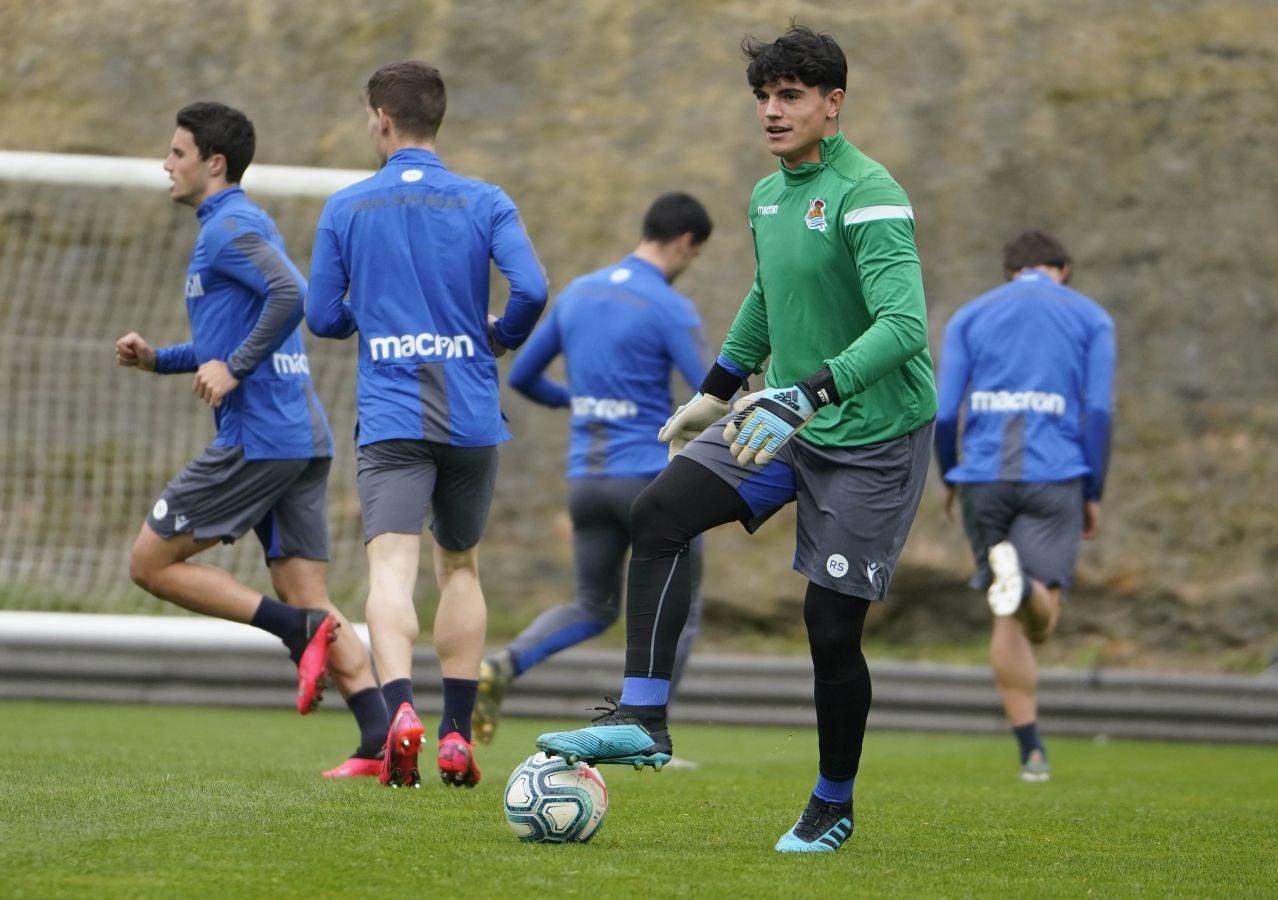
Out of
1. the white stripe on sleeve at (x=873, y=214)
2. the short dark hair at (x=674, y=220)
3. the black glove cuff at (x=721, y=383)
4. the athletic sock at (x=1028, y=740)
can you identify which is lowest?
the athletic sock at (x=1028, y=740)

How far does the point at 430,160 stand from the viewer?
5.78 meters

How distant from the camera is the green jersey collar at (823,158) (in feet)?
15.3

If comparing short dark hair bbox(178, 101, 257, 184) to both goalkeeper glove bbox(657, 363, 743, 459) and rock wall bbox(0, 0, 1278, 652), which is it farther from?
rock wall bbox(0, 0, 1278, 652)

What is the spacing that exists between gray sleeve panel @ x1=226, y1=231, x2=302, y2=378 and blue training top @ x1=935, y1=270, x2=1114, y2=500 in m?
3.00

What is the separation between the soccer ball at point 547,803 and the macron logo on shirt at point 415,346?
64.8 inches

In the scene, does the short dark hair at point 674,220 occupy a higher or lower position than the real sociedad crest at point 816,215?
higher

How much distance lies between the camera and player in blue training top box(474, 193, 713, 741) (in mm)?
7641

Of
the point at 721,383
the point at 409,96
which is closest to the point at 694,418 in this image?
the point at 721,383

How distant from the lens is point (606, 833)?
15.5 feet

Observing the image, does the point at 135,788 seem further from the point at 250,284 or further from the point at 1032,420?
the point at 1032,420

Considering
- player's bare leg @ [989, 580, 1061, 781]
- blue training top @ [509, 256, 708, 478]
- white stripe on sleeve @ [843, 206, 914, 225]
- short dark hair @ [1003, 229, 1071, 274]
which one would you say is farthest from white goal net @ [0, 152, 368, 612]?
white stripe on sleeve @ [843, 206, 914, 225]

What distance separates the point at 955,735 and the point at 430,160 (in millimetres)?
5770

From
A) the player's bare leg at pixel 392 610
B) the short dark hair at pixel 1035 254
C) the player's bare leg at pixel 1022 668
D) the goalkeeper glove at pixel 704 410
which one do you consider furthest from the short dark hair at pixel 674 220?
the goalkeeper glove at pixel 704 410

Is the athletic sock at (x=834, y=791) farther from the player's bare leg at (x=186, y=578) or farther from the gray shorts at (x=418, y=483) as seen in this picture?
the player's bare leg at (x=186, y=578)
